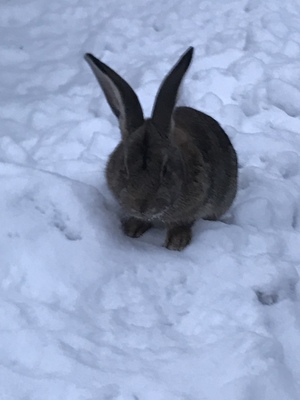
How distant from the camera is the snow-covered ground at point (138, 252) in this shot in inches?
102

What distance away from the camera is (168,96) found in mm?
3096

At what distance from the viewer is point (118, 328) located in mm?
2852

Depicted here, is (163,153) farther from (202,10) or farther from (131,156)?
(202,10)

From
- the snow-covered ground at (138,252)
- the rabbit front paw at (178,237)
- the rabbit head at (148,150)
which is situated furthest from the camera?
the rabbit front paw at (178,237)

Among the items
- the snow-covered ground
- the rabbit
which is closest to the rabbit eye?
the rabbit

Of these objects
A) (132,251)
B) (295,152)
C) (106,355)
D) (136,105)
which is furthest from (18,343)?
(295,152)

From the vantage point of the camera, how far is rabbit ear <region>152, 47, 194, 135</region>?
10.1 feet

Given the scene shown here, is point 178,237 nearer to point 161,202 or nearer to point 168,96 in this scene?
point 161,202

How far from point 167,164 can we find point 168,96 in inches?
12.1

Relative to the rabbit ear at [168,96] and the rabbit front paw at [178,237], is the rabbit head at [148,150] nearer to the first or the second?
the rabbit ear at [168,96]

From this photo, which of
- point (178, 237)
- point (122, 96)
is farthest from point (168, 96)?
point (178, 237)

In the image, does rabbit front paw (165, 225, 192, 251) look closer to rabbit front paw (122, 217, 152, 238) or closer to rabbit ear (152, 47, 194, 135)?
rabbit front paw (122, 217, 152, 238)

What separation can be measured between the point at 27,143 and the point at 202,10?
255 cm

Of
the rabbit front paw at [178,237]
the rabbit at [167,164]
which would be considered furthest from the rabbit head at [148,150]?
the rabbit front paw at [178,237]
